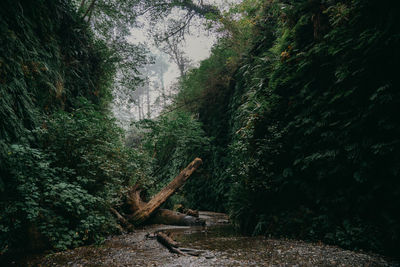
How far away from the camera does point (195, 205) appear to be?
39.0 feet

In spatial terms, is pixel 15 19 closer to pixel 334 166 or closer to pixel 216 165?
pixel 334 166

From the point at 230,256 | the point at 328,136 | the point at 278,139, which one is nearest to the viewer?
the point at 230,256

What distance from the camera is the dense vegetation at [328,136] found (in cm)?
305

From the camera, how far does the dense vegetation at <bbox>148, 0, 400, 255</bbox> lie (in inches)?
120

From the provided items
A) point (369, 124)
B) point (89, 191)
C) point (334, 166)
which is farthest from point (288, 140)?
point (89, 191)

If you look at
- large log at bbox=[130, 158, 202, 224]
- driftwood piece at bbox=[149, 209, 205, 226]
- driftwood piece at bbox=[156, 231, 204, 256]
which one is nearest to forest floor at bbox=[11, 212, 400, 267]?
driftwood piece at bbox=[156, 231, 204, 256]

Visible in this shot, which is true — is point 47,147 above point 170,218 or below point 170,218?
above

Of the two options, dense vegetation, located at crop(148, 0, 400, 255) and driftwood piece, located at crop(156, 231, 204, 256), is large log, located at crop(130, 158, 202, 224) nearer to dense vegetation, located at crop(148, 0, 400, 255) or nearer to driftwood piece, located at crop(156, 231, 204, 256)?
driftwood piece, located at crop(156, 231, 204, 256)

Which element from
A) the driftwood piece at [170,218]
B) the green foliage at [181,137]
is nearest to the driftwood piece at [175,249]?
the driftwood piece at [170,218]

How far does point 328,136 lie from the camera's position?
3838 millimetres

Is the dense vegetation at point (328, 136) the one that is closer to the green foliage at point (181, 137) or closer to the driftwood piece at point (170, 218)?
the driftwood piece at point (170, 218)

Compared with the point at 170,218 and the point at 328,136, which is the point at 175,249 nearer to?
the point at 328,136

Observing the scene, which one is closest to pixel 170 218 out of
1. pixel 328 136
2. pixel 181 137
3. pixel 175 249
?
pixel 175 249

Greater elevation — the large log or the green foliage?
the green foliage
